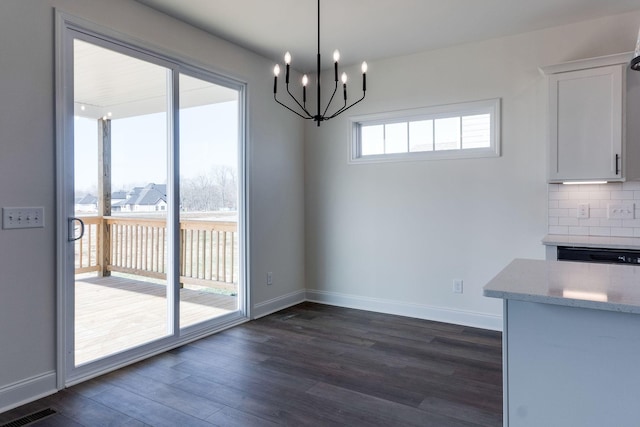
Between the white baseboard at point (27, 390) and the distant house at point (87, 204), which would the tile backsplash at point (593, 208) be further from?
the white baseboard at point (27, 390)

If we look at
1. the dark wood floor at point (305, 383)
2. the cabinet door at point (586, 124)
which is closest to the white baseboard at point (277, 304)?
the dark wood floor at point (305, 383)

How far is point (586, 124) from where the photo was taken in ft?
10.5

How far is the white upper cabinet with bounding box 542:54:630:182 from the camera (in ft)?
10.2

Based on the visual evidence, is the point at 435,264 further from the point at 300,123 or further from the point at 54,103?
the point at 54,103

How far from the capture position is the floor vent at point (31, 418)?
2.24 meters

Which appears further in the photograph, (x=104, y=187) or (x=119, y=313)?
(x=119, y=313)

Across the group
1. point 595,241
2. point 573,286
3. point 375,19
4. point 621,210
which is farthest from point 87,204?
point 621,210

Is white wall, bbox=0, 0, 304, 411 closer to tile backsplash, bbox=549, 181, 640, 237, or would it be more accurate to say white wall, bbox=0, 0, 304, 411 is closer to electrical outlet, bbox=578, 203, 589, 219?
tile backsplash, bbox=549, 181, 640, 237

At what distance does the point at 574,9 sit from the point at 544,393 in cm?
315

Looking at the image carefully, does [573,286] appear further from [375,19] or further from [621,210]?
[375,19]

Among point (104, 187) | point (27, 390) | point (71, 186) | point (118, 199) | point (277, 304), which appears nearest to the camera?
point (27, 390)

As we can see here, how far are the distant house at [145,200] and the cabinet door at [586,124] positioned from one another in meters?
3.26

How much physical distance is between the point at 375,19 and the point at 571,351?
9.78 feet

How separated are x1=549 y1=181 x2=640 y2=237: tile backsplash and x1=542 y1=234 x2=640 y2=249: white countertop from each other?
0.45ft
